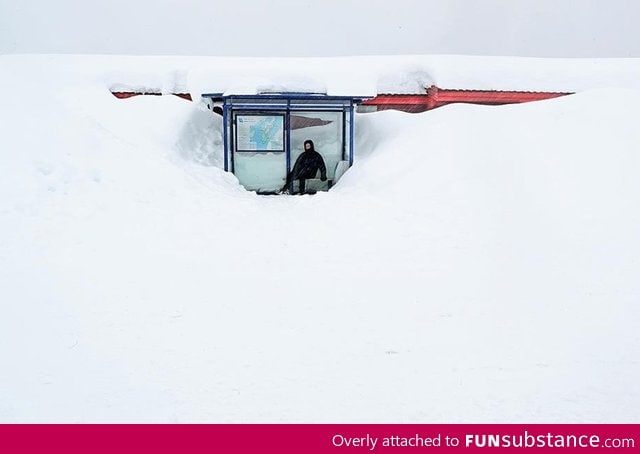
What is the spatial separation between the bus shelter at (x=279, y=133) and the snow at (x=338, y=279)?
1.00 meters

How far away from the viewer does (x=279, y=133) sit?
10141 millimetres

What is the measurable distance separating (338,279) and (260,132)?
18.6 ft

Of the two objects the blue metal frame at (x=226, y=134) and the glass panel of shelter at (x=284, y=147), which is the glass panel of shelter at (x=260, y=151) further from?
the blue metal frame at (x=226, y=134)

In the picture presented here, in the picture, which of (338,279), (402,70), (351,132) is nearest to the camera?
(338,279)

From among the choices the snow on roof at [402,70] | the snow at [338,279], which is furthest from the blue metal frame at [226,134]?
the snow on roof at [402,70]

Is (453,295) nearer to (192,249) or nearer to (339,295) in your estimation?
(339,295)

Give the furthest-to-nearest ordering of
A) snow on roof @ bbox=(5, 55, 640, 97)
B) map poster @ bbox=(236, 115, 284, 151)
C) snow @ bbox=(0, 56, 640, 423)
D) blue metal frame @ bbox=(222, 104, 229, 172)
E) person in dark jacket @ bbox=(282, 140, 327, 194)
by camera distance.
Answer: snow on roof @ bbox=(5, 55, 640, 97) → person in dark jacket @ bbox=(282, 140, 327, 194) → map poster @ bbox=(236, 115, 284, 151) → blue metal frame @ bbox=(222, 104, 229, 172) → snow @ bbox=(0, 56, 640, 423)

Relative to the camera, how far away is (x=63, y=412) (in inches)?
123

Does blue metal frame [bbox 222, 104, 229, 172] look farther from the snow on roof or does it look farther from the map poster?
the snow on roof

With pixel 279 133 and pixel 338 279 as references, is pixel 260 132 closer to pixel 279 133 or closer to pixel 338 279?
pixel 279 133

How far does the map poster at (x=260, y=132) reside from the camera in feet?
33.0

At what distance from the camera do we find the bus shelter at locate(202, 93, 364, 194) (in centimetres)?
991

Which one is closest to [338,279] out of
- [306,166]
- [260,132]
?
[306,166]

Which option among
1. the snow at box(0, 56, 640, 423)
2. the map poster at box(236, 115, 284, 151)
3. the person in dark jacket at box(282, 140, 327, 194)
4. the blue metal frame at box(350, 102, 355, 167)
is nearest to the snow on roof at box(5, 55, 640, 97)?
the blue metal frame at box(350, 102, 355, 167)
